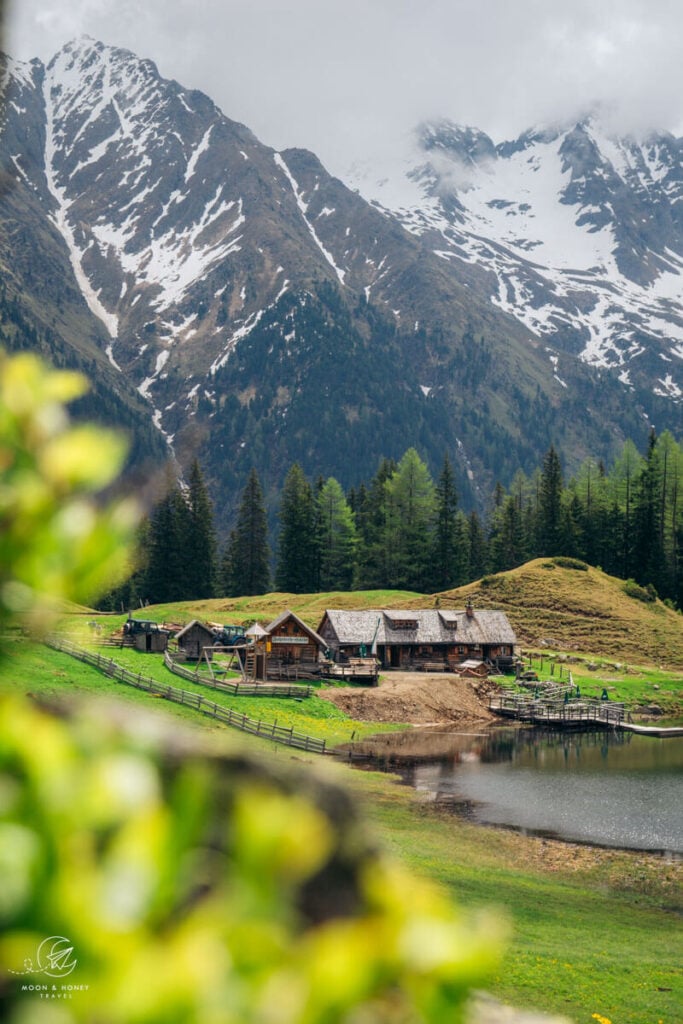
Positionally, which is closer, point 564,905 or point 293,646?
point 564,905

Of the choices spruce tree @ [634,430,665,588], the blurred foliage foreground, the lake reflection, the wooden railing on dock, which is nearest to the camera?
the blurred foliage foreground

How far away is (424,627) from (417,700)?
573 inches

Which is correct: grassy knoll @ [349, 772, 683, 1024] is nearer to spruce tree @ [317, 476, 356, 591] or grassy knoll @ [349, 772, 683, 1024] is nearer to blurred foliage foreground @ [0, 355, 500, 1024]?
blurred foliage foreground @ [0, 355, 500, 1024]

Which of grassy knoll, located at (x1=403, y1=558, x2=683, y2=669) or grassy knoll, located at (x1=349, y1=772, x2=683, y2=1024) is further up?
grassy knoll, located at (x1=403, y1=558, x2=683, y2=669)

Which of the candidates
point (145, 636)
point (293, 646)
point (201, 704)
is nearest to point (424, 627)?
point (293, 646)

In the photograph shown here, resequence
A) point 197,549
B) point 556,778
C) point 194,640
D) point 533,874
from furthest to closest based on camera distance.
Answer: point 197,549 → point 194,640 → point 556,778 → point 533,874

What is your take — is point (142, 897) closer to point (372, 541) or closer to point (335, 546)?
point (335, 546)

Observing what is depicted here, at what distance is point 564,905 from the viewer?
23.9m

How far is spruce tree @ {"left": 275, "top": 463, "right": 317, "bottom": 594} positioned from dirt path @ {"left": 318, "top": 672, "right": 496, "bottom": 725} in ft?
128

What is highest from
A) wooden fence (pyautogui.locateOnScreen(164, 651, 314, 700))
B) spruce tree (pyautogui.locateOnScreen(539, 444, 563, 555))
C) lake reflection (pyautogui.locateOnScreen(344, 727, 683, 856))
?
spruce tree (pyautogui.locateOnScreen(539, 444, 563, 555))

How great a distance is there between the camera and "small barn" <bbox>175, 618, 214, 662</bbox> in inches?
2382

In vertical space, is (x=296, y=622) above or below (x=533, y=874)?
above

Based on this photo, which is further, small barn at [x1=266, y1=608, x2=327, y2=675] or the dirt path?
small barn at [x1=266, y1=608, x2=327, y2=675]

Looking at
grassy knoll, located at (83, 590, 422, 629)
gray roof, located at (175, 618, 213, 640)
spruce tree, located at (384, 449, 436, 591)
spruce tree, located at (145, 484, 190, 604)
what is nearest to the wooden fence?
gray roof, located at (175, 618, 213, 640)
